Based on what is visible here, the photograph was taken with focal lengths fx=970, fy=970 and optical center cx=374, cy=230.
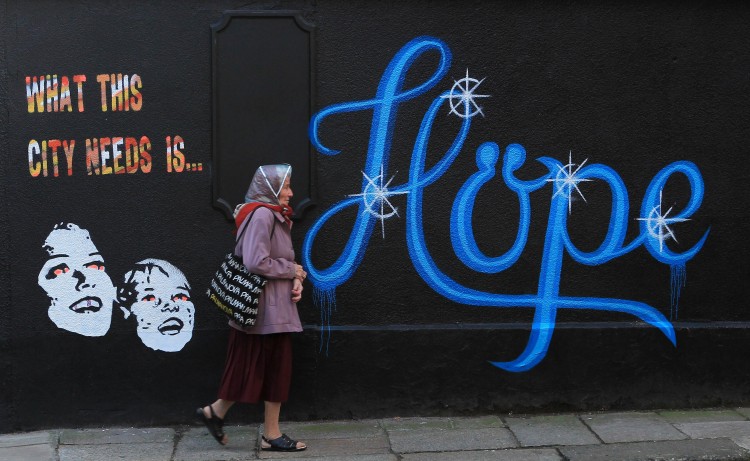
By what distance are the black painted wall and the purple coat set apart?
Result: 0.59 m

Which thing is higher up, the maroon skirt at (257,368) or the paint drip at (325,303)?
the paint drip at (325,303)

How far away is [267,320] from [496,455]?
5.26ft

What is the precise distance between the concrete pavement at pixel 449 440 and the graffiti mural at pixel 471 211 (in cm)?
54

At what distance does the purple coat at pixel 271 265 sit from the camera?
5.74 metres

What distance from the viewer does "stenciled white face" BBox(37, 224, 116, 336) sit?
20.9 feet

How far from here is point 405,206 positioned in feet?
21.5

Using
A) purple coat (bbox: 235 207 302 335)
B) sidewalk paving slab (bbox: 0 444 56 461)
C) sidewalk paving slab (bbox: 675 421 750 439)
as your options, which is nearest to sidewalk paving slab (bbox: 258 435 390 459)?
purple coat (bbox: 235 207 302 335)

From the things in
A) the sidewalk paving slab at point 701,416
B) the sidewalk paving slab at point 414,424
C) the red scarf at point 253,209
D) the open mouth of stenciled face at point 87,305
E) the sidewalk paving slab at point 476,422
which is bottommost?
the sidewalk paving slab at point 414,424

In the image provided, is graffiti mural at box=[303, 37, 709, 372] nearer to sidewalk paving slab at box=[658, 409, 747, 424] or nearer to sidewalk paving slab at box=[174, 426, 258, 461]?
sidewalk paving slab at box=[658, 409, 747, 424]

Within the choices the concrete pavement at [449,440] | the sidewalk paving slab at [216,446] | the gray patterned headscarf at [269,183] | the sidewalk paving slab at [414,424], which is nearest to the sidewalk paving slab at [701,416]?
the concrete pavement at [449,440]

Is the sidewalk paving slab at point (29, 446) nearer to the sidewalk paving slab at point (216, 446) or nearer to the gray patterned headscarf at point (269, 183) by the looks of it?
the sidewalk paving slab at point (216, 446)

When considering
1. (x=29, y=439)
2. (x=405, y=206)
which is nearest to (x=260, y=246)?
(x=405, y=206)

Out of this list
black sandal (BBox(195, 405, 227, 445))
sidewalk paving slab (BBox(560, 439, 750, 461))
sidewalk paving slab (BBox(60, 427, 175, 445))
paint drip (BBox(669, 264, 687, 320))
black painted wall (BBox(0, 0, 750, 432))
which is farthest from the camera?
paint drip (BBox(669, 264, 687, 320))

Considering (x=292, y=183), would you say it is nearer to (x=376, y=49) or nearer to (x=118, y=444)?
(x=376, y=49)
